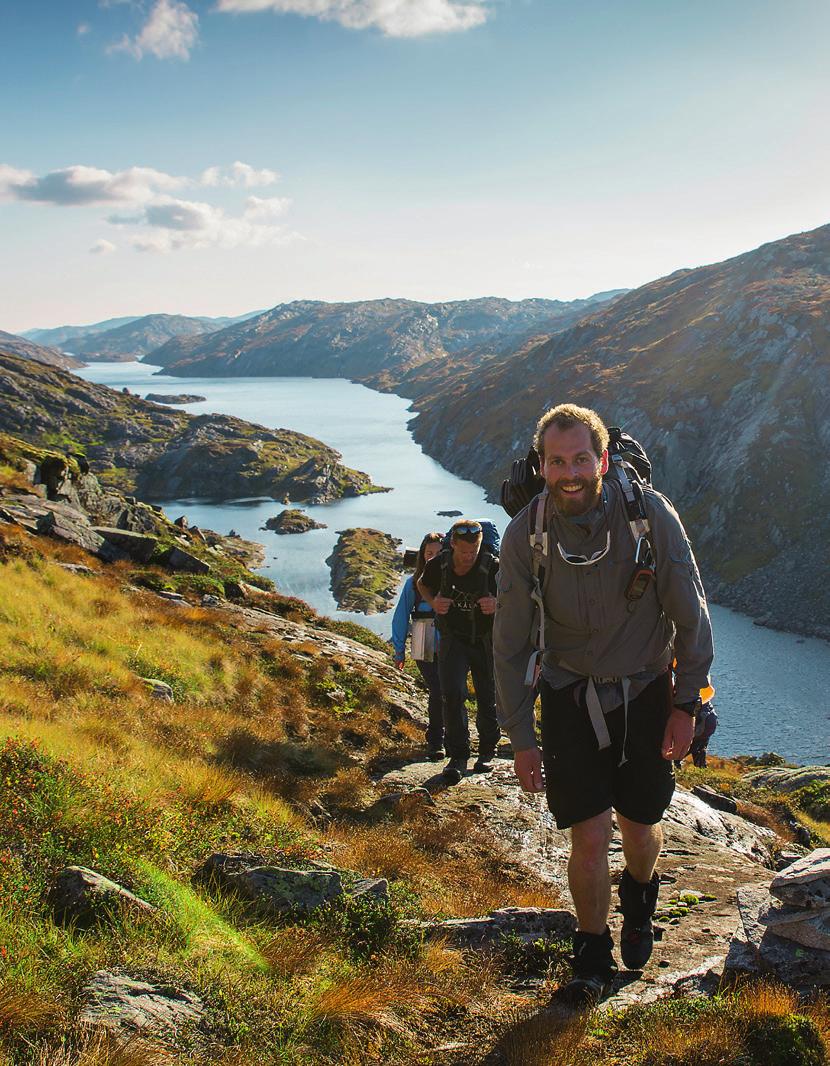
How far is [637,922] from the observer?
4.72 m

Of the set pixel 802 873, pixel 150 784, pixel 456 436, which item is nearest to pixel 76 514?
pixel 150 784

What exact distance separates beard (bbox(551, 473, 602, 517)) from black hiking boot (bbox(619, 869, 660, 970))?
2518mm

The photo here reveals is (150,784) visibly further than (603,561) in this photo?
Yes

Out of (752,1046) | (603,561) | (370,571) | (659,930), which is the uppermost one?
(603,561)

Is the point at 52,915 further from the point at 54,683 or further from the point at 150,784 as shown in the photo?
the point at 54,683

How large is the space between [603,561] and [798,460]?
293ft

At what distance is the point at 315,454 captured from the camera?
150 meters

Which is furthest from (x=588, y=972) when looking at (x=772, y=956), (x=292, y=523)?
(x=292, y=523)

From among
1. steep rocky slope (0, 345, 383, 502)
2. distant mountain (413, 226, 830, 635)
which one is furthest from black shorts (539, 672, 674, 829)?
steep rocky slope (0, 345, 383, 502)

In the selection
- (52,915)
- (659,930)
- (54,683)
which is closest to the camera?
(52,915)

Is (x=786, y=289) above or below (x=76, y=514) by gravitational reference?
above

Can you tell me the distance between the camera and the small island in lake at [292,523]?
101375 mm

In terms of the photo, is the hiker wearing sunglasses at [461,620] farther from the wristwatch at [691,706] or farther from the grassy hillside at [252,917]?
the wristwatch at [691,706]

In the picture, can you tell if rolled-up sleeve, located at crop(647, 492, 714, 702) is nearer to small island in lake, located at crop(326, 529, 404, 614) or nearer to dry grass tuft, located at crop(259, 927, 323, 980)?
dry grass tuft, located at crop(259, 927, 323, 980)
